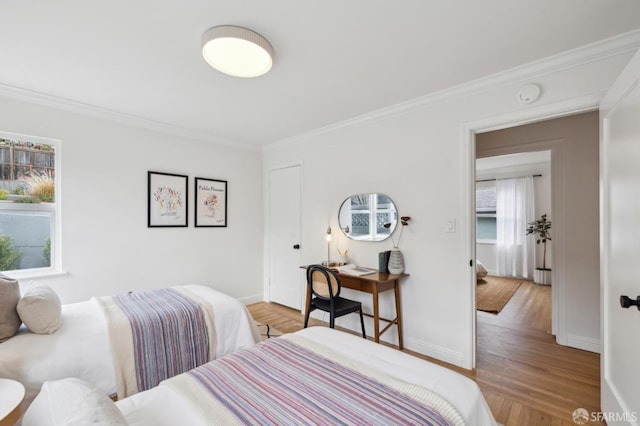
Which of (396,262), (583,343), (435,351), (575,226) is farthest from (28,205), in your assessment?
(583,343)

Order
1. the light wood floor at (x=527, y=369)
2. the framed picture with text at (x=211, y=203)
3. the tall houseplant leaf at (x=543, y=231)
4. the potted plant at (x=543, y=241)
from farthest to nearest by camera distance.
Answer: the tall houseplant leaf at (x=543, y=231) < the potted plant at (x=543, y=241) < the framed picture with text at (x=211, y=203) < the light wood floor at (x=527, y=369)

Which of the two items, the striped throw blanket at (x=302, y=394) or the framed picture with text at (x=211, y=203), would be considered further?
the framed picture with text at (x=211, y=203)

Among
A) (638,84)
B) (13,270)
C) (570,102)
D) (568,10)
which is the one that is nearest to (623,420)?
(638,84)

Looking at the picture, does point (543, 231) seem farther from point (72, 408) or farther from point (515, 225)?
point (72, 408)

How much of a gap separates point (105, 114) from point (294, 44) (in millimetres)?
2369

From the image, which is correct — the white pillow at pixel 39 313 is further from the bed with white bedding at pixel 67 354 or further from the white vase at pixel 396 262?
the white vase at pixel 396 262

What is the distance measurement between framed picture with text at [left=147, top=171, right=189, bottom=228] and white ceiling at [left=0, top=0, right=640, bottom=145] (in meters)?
0.90

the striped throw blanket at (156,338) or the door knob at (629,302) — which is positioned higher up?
the door knob at (629,302)

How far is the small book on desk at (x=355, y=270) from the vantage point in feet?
9.56

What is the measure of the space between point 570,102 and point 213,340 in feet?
10.2

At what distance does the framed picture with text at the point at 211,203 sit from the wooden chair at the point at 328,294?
1765 millimetres

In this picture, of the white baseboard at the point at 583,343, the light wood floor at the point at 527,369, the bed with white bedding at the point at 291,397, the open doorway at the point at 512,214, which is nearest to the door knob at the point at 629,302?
the bed with white bedding at the point at 291,397

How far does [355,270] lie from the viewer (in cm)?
306

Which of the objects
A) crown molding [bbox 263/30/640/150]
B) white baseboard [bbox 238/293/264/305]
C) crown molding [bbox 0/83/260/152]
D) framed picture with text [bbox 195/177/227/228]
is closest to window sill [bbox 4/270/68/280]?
framed picture with text [bbox 195/177/227/228]
